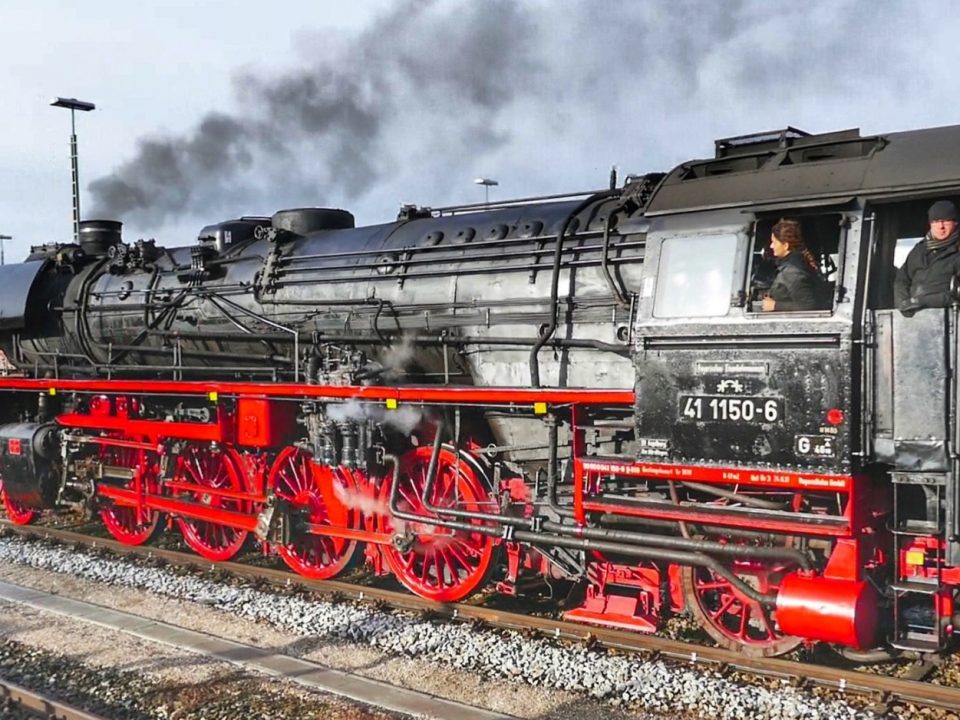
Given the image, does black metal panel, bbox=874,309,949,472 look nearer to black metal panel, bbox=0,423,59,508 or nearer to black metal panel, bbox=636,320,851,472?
black metal panel, bbox=636,320,851,472

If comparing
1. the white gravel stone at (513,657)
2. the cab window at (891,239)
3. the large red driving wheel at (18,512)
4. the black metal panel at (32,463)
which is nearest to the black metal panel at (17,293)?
the black metal panel at (32,463)

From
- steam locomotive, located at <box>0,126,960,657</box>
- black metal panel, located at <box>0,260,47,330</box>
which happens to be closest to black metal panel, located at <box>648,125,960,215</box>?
steam locomotive, located at <box>0,126,960,657</box>

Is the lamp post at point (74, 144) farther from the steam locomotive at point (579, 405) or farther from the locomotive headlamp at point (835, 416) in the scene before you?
the locomotive headlamp at point (835, 416)

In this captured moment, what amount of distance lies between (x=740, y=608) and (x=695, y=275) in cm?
252

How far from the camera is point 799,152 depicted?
621 cm

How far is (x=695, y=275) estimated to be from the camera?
20.5ft

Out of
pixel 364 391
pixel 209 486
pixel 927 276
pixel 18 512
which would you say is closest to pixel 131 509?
pixel 209 486

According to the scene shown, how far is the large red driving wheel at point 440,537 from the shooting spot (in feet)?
26.2

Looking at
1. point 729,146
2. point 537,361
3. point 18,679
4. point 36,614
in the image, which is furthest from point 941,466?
Answer: point 36,614

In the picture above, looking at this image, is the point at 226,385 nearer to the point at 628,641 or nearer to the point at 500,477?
the point at 500,477

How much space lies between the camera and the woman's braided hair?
597 centimetres

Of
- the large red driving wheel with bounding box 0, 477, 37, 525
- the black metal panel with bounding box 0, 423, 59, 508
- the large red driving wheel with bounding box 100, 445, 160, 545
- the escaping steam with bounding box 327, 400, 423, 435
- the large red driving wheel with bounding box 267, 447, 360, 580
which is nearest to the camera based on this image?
the escaping steam with bounding box 327, 400, 423, 435

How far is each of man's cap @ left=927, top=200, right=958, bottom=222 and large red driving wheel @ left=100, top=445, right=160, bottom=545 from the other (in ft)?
28.5

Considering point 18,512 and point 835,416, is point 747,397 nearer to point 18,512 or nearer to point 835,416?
point 835,416
